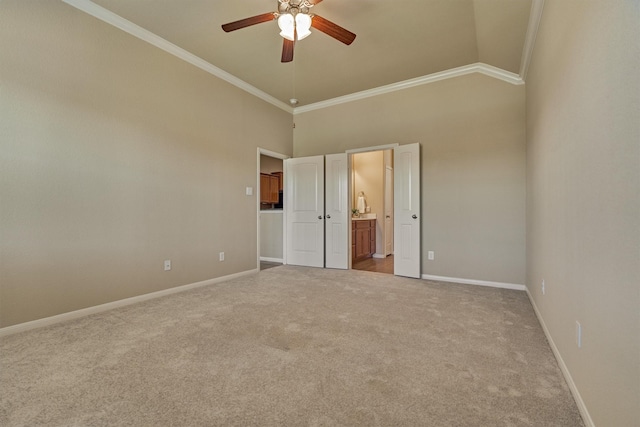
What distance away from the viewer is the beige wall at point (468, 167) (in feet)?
11.9

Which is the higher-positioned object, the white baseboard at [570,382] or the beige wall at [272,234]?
the beige wall at [272,234]

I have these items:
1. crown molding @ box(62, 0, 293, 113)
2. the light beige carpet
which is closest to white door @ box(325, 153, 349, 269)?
crown molding @ box(62, 0, 293, 113)

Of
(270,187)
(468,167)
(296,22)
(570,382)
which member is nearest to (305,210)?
(468,167)

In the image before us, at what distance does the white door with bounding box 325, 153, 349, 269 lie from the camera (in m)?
4.88

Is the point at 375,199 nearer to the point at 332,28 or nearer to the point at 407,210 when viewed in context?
the point at 407,210

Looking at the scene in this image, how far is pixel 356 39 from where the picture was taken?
10.5 ft

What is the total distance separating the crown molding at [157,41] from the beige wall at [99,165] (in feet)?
0.22

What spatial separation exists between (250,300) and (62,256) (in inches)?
70.2

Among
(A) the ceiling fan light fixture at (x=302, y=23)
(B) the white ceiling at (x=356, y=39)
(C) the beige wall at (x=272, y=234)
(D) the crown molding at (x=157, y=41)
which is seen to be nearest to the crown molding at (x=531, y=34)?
(B) the white ceiling at (x=356, y=39)

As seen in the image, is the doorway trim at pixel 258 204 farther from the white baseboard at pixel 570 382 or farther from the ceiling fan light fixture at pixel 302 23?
the white baseboard at pixel 570 382

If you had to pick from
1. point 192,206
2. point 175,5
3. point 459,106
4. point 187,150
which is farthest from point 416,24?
point 192,206

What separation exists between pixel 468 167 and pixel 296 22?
9.60 ft

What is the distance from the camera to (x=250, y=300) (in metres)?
3.19

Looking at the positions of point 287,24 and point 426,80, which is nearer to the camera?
point 287,24
